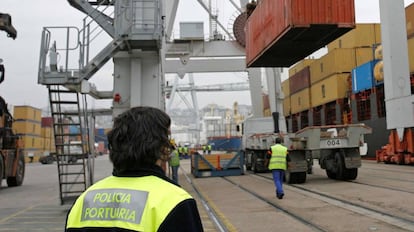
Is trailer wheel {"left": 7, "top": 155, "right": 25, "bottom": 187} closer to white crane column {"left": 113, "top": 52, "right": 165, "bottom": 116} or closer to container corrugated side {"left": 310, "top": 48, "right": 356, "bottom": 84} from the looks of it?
white crane column {"left": 113, "top": 52, "right": 165, "bottom": 116}

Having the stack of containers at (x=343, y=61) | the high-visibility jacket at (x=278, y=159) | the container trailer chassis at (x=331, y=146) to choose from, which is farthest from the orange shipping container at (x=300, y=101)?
the high-visibility jacket at (x=278, y=159)

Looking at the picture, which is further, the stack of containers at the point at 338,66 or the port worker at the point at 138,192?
the stack of containers at the point at 338,66

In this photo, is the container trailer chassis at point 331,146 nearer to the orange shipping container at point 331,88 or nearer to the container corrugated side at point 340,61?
the orange shipping container at point 331,88

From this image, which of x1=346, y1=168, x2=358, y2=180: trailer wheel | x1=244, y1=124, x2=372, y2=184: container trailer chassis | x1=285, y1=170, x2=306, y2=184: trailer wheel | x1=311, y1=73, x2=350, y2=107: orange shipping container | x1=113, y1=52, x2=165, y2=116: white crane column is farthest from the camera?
x1=311, y1=73, x2=350, y2=107: orange shipping container

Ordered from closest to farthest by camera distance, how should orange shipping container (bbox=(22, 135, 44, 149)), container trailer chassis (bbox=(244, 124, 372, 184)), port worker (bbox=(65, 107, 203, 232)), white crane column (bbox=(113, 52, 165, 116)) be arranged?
1. port worker (bbox=(65, 107, 203, 232))
2. white crane column (bbox=(113, 52, 165, 116))
3. container trailer chassis (bbox=(244, 124, 372, 184))
4. orange shipping container (bbox=(22, 135, 44, 149))

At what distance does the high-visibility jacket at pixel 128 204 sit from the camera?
153 cm

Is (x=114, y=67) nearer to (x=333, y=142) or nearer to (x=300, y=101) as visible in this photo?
(x=333, y=142)

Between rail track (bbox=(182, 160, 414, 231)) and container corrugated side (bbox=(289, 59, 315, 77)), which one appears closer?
rail track (bbox=(182, 160, 414, 231))

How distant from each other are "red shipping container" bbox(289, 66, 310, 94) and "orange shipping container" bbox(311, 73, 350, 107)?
1.82 metres

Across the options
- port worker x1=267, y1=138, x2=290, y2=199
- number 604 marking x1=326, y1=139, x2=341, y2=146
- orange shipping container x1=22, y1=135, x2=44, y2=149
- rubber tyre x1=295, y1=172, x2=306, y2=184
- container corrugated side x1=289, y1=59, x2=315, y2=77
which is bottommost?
rubber tyre x1=295, y1=172, x2=306, y2=184

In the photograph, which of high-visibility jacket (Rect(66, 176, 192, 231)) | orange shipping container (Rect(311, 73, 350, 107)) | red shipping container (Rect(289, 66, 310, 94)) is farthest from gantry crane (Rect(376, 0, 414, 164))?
high-visibility jacket (Rect(66, 176, 192, 231))

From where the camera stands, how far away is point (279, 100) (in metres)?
22.1

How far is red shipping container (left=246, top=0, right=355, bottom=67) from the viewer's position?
939 centimetres

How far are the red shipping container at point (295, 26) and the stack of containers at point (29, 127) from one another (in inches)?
1392
